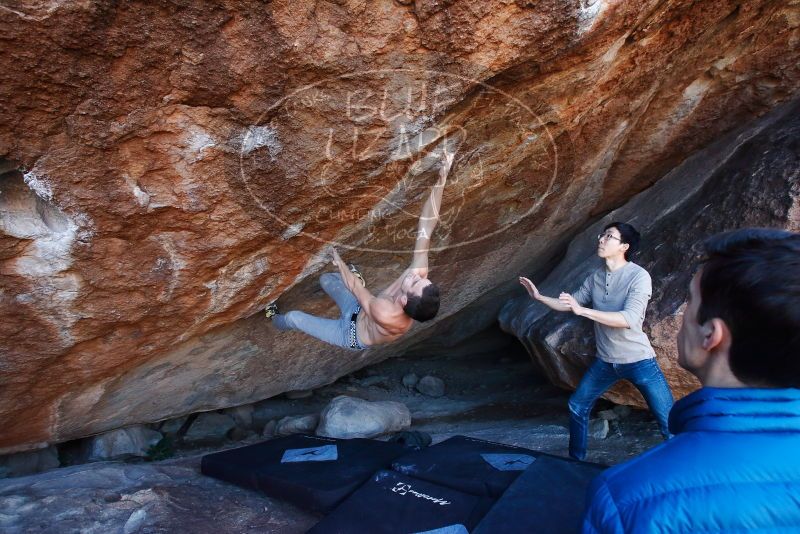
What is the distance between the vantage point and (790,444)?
917 mm

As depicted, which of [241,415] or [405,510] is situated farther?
[241,415]

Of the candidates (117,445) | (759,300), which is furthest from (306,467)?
(759,300)

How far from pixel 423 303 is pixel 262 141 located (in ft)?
3.72

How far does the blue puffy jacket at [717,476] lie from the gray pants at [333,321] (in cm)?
220

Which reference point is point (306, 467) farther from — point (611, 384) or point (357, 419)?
point (611, 384)

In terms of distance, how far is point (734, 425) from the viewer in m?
0.96

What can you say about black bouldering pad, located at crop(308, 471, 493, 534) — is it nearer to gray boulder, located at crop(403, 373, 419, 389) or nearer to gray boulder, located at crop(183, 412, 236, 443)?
gray boulder, located at crop(183, 412, 236, 443)

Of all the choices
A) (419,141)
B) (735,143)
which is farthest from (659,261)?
(419,141)

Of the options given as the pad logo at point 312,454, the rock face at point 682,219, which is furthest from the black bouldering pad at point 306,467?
the rock face at point 682,219

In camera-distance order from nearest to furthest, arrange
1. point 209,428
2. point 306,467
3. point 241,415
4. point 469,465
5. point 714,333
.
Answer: point 714,333
point 469,465
point 306,467
point 209,428
point 241,415

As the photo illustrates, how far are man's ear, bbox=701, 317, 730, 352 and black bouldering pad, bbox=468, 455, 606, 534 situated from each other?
116 cm

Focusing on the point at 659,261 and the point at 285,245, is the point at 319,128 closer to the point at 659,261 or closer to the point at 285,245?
the point at 285,245

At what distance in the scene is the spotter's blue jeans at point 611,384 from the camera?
293 centimetres

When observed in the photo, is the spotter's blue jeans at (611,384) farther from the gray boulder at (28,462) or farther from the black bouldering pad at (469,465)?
the gray boulder at (28,462)
